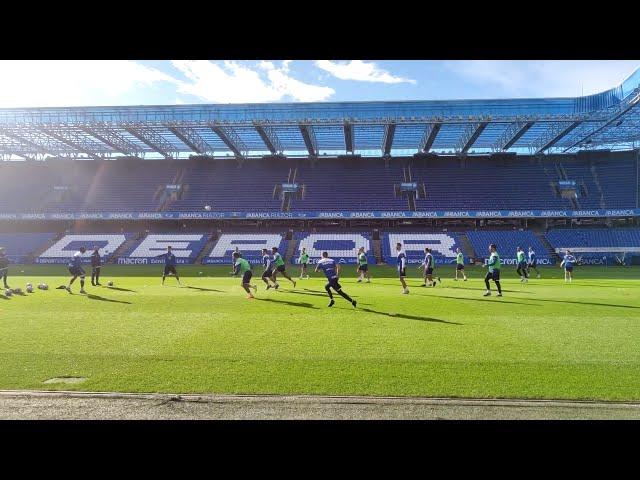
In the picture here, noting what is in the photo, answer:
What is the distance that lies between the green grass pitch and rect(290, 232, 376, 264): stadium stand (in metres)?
23.4

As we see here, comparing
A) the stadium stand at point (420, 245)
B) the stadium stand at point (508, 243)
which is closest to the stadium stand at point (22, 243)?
the stadium stand at point (420, 245)

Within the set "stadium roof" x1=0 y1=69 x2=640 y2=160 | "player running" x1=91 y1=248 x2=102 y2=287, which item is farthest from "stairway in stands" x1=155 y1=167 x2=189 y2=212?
"player running" x1=91 y1=248 x2=102 y2=287

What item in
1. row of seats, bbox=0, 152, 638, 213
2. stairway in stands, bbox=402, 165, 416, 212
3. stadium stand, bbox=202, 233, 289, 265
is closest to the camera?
stadium stand, bbox=202, 233, 289, 265

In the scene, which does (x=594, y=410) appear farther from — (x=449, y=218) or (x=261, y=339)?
(x=449, y=218)

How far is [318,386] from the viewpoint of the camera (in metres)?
5.96

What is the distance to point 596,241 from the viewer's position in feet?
130

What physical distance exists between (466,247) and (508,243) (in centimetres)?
425

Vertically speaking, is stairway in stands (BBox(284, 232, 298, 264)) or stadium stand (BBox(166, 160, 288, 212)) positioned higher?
stadium stand (BBox(166, 160, 288, 212))

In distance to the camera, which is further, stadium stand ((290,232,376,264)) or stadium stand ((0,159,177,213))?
stadium stand ((0,159,177,213))

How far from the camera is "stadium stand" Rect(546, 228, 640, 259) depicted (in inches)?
1496

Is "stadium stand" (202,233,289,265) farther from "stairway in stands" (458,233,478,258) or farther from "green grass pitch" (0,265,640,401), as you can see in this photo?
"green grass pitch" (0,265,640,401)

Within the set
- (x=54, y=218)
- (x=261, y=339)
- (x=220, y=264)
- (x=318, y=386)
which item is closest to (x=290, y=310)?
(x=261, y=339)

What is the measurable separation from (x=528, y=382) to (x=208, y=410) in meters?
4.71

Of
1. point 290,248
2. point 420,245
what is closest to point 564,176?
point 420,245
